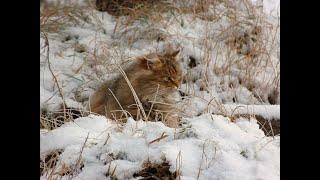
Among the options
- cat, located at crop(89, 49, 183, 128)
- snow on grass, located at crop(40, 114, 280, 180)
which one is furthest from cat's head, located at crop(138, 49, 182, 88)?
snow on grass, located at crop(40, 114, 280, 180)

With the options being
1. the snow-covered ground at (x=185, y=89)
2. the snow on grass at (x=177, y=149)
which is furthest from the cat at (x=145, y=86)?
the snow on grass at (x=177, y=149)

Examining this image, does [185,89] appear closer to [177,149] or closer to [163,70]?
[163,70]

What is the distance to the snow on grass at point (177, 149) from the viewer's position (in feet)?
8.65

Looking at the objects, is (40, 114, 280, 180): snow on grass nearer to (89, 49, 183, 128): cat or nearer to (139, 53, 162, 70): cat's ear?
(89, 49, 183, 128): cat

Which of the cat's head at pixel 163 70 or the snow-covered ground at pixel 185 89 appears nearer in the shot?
the snow-covered ground at pixel 185 89

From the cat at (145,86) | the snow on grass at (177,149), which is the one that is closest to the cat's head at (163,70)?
the cat at (145,86)

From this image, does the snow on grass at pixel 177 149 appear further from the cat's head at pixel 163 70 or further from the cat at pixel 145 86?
the cat's head at pixel 163 70

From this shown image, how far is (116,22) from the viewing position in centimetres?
544

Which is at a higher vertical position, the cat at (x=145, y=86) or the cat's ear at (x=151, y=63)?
the cat's ear at (x=151, y=63)

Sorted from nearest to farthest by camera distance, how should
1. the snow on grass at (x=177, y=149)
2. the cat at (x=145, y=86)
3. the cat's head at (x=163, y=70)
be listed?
the snow on grass at (x=177, y=149) < the cat at (x=145, y=86) < the cat's head at (x=163, y=70)

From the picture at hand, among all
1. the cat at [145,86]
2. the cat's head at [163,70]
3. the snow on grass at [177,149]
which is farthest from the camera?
the cat's head at [163,70]

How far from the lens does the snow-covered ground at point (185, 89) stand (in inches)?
106
